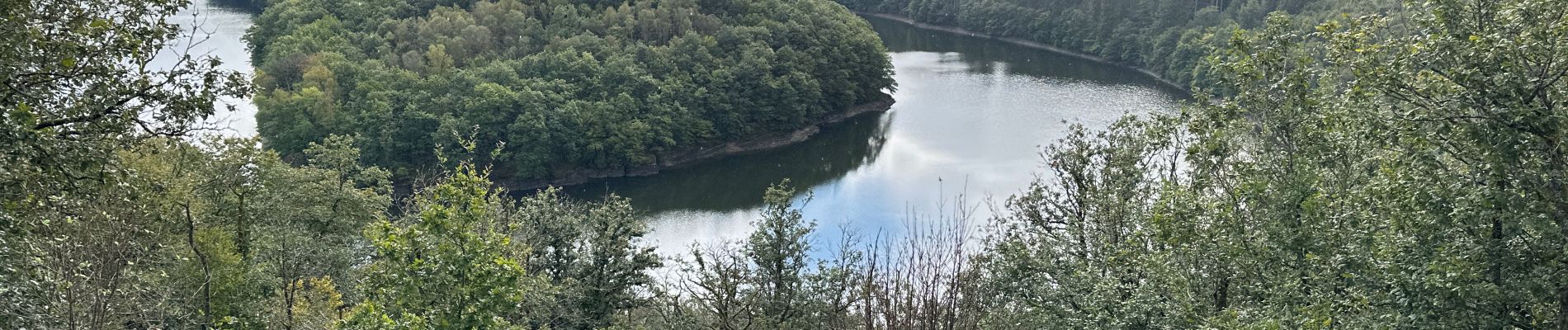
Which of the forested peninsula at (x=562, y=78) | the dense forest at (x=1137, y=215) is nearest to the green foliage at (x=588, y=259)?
the dense forest at (x=1137, y=215)

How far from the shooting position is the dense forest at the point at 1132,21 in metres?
73.2

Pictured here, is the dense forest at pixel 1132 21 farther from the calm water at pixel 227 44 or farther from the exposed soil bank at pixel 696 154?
the calm water at pixel 227 44

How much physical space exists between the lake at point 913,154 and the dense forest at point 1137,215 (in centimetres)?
1520

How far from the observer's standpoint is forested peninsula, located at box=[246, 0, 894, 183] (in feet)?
173

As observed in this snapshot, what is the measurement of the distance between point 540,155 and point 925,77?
31.3 meters

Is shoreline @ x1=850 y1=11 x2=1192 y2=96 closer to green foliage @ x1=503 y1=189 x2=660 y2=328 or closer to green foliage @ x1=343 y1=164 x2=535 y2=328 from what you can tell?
green foliage @ x1=503 y1=189 x2=660 y2=328

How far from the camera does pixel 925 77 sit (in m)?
76.0

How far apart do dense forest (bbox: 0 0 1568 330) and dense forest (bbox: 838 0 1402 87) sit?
5361 centimetres

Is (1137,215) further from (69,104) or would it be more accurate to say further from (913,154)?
(913,154)

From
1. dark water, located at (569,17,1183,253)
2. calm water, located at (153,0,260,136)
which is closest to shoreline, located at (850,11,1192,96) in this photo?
dark water, located at (569,17,1183,253)

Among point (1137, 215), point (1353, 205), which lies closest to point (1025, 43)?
point (1137, 215)

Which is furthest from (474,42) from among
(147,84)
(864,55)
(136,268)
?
(147,84)

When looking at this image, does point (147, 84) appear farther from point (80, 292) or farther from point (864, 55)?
point (864, 55)

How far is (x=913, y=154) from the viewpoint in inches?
2219
